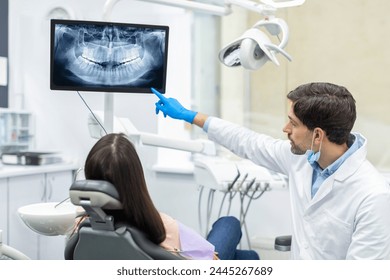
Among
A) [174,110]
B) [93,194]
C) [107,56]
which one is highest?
[107,56]

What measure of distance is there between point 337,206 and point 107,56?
2.99 ft

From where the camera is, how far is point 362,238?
4.28ft

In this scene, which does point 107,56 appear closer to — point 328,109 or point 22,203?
point 328,109

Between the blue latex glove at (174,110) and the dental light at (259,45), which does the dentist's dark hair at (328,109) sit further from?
the blue latex glove at (174,110)

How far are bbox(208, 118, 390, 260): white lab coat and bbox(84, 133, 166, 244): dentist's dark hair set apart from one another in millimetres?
610

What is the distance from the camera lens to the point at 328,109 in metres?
1.39

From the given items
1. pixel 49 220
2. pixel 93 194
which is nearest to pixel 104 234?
pixel 93 194

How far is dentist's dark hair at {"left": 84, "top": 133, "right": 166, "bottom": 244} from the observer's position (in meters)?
1.01

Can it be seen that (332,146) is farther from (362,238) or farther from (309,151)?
(362,238)

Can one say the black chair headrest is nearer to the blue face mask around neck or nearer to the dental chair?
the dental chair

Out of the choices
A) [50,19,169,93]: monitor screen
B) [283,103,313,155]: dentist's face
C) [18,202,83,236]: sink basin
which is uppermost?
[50,19,169,93]: monitor screen

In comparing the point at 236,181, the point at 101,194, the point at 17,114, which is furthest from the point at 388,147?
the point at 17,114

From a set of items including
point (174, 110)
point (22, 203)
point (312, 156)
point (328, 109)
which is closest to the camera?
point (328, 109)

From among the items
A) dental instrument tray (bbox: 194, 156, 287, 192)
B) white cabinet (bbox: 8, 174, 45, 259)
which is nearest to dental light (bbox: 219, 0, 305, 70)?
dental instrument tray (bbox: 194, 156, 287, 192)
